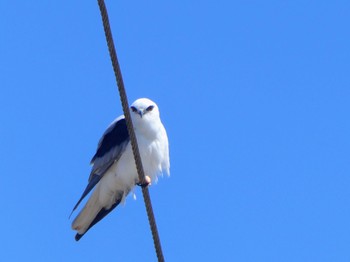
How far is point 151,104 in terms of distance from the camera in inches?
334

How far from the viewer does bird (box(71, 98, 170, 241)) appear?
798 cm

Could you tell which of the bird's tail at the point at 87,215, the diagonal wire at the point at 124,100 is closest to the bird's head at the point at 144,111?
the bird's tail at the point at 87,215

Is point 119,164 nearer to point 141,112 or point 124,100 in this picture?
point 141,112

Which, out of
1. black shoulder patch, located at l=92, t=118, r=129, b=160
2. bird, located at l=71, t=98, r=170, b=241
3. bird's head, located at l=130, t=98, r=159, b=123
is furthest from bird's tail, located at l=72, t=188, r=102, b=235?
bird's head, located at l=130, t=98, r=159, b=123

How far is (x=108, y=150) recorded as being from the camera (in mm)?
8148

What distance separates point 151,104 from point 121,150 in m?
0.60

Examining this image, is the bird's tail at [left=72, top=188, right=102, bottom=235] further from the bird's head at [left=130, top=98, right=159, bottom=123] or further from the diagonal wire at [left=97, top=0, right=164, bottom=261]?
the diagonal wire at [left=97, top=0, right=164, bottom=261]

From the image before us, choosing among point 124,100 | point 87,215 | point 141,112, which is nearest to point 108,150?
point 141,112

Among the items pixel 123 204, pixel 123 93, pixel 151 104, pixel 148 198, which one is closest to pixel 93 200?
pixel 123 204

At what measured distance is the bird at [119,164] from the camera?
7.98 meters

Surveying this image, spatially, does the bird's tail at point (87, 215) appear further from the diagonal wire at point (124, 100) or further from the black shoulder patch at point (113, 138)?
the diagonal wire at point (124, 100)

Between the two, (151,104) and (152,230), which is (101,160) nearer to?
(151,104)

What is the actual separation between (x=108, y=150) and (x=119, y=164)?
140mm

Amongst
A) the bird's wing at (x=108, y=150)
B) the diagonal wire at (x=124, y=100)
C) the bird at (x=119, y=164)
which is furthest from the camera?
the bird's wing at (x=108, y=150)
